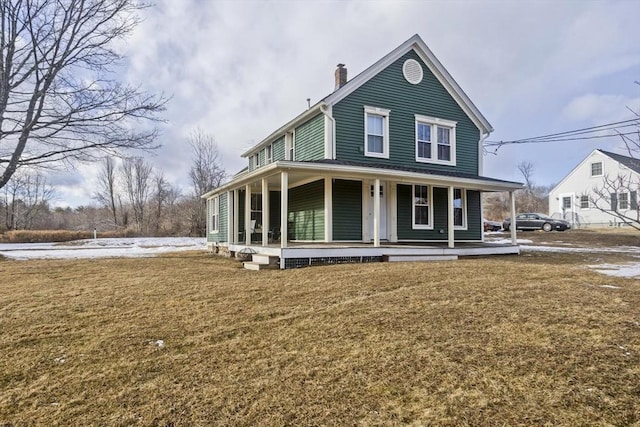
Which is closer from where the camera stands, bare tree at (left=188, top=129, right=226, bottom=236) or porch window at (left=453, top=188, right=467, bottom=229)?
porch window at (left=453, top=188, right=467, bottom=229)

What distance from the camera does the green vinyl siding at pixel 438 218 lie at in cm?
1284

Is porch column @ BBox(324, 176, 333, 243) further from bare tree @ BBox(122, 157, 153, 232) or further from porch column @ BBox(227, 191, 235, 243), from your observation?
bare tree @ BBox(122, 157, 153, 232)

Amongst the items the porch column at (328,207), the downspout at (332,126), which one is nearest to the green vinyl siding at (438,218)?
the downspout at (332,126)

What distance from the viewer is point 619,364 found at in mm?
3307

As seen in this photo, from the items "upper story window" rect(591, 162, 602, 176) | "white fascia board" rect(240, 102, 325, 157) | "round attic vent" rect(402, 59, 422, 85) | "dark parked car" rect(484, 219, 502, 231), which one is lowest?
"dark parked car" rect(484, 219, 502, 231)

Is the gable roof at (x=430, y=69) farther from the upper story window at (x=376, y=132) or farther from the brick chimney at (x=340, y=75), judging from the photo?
the brick chimney at (x=340, y=75)

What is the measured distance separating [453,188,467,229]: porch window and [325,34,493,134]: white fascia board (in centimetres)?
290

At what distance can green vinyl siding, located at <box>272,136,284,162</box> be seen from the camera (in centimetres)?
1512

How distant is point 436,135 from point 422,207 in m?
2.76

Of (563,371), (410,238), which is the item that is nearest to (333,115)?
(410,238)

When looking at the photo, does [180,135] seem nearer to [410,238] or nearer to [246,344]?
[410,238]

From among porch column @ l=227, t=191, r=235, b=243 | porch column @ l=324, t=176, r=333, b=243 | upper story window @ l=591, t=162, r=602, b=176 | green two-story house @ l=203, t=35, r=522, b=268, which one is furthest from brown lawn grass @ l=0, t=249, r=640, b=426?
upper story window @ l=591, t=162, r=602, b=176

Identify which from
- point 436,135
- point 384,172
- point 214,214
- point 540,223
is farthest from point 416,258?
point 540,223

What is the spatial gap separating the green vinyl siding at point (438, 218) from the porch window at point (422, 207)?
0.56 ft
